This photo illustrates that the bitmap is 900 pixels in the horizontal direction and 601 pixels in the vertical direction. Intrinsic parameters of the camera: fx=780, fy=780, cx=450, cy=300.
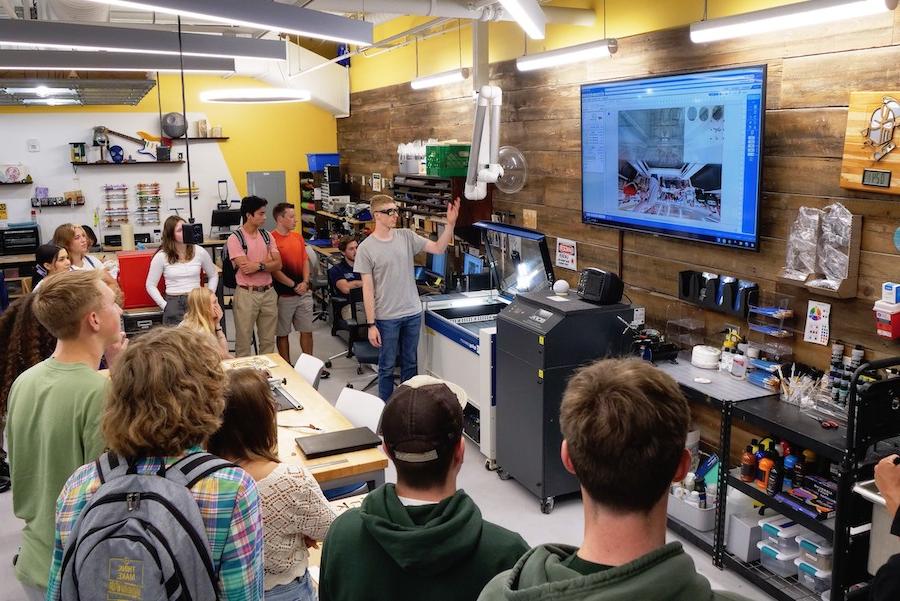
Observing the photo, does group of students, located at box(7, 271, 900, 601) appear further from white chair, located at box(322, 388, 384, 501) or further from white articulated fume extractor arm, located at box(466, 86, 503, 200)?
white articulated fume extractor arm, located at box(466, 86, 503, 200)

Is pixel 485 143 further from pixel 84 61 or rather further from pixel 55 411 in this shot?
pixel 55 411

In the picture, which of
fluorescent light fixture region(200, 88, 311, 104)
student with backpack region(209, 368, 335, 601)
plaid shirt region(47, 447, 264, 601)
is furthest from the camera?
fluorescent light fixture region(200, 88, 311, 104)

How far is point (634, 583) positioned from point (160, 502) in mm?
1085

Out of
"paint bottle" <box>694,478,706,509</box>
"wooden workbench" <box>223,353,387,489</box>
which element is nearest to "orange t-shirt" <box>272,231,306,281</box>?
"wooden workbench" <box>223,353,387,489</box>

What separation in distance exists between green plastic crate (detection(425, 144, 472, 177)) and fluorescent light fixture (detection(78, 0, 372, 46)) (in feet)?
8.54

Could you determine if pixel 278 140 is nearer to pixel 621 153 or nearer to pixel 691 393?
pixel 621 153

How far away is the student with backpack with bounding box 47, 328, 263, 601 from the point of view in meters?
1.69

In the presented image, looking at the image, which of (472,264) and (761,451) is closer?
(761,451)

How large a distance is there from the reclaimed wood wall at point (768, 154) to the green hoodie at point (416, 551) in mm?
2682

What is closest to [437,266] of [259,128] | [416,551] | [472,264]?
[472,264]

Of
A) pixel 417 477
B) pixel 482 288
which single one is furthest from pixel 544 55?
pixel 417 477

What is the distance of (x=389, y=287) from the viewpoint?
18.4ft

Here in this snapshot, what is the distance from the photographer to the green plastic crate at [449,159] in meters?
6.69

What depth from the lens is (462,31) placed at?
→ 7129 millimetres
